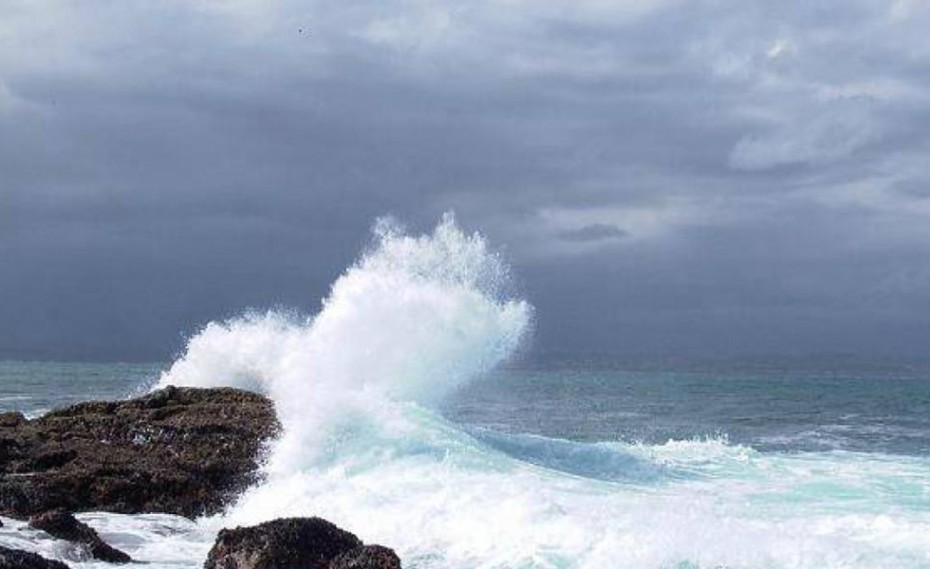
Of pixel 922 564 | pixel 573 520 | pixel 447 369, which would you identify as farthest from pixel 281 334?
pixel 922 564

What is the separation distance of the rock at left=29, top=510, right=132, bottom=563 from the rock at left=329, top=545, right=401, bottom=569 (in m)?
2.54

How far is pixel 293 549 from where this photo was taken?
1237cm

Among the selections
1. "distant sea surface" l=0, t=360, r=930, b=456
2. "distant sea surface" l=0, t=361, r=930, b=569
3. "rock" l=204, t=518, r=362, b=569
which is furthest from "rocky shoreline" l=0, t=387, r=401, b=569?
"distant sea surface" l=0, t=360, r=930, b=456

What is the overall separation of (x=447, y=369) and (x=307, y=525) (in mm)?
12188

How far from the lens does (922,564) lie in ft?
42.8

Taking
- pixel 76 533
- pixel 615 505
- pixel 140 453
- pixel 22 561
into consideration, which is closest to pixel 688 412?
pixel 140 453

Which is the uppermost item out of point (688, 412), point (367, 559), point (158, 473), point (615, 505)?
point (688, 412)

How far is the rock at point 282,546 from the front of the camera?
40.4 feet

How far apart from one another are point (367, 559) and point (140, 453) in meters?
8.30

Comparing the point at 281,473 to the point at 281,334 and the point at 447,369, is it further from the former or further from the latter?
the point at 281,334

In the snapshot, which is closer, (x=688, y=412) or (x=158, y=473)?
(x=158, y=473)

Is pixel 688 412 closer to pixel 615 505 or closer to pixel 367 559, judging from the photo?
pixel 615 505

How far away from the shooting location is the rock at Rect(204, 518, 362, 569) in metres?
12.3

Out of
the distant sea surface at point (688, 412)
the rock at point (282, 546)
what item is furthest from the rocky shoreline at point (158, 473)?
the distant sea surface at point (688, 412)
